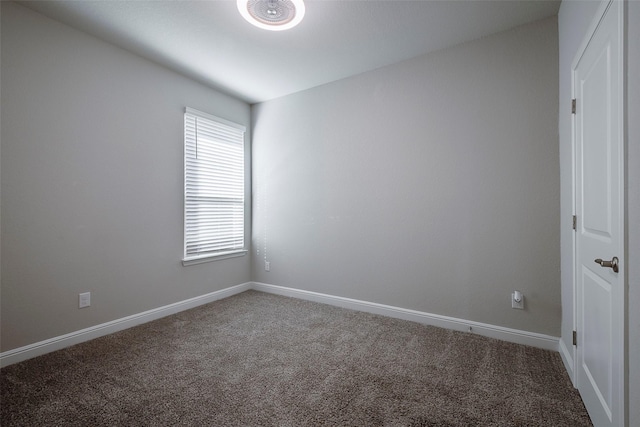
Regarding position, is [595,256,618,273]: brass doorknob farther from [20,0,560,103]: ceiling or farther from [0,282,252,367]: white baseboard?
[0,282,252,367]: white baseboard

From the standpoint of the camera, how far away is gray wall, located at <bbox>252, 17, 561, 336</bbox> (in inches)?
97.1

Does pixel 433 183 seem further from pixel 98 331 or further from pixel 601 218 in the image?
pixel 98 331

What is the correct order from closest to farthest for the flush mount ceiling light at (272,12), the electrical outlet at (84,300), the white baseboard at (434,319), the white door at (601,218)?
1. the white door at (601,218)
2. the flush mount ceiling light at (272,12)
3. the white baseboard at (434,319)
4. the electrical outlet at (84,300)

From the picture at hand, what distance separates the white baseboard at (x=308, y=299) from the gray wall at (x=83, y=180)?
6 cm

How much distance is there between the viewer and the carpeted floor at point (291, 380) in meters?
1.65

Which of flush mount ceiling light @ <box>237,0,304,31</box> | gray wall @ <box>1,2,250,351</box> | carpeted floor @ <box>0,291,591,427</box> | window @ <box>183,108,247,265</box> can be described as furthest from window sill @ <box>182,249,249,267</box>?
flush mount ceiling light @ <box>237,0,304,31</box>

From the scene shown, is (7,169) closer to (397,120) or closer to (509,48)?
(397,120)

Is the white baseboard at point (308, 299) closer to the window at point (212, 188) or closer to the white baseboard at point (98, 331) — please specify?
the white baseboard at point (98, 331)

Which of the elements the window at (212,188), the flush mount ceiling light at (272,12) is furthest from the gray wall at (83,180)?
the flush mount ceiling light at (272,12)

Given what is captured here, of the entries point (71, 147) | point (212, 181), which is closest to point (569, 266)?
point (212, 181)

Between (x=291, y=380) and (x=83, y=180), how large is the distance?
2.39m

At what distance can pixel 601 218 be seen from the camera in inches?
60.1

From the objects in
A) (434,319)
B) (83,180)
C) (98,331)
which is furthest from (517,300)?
(83,180)

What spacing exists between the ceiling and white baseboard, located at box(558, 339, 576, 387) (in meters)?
2.55
